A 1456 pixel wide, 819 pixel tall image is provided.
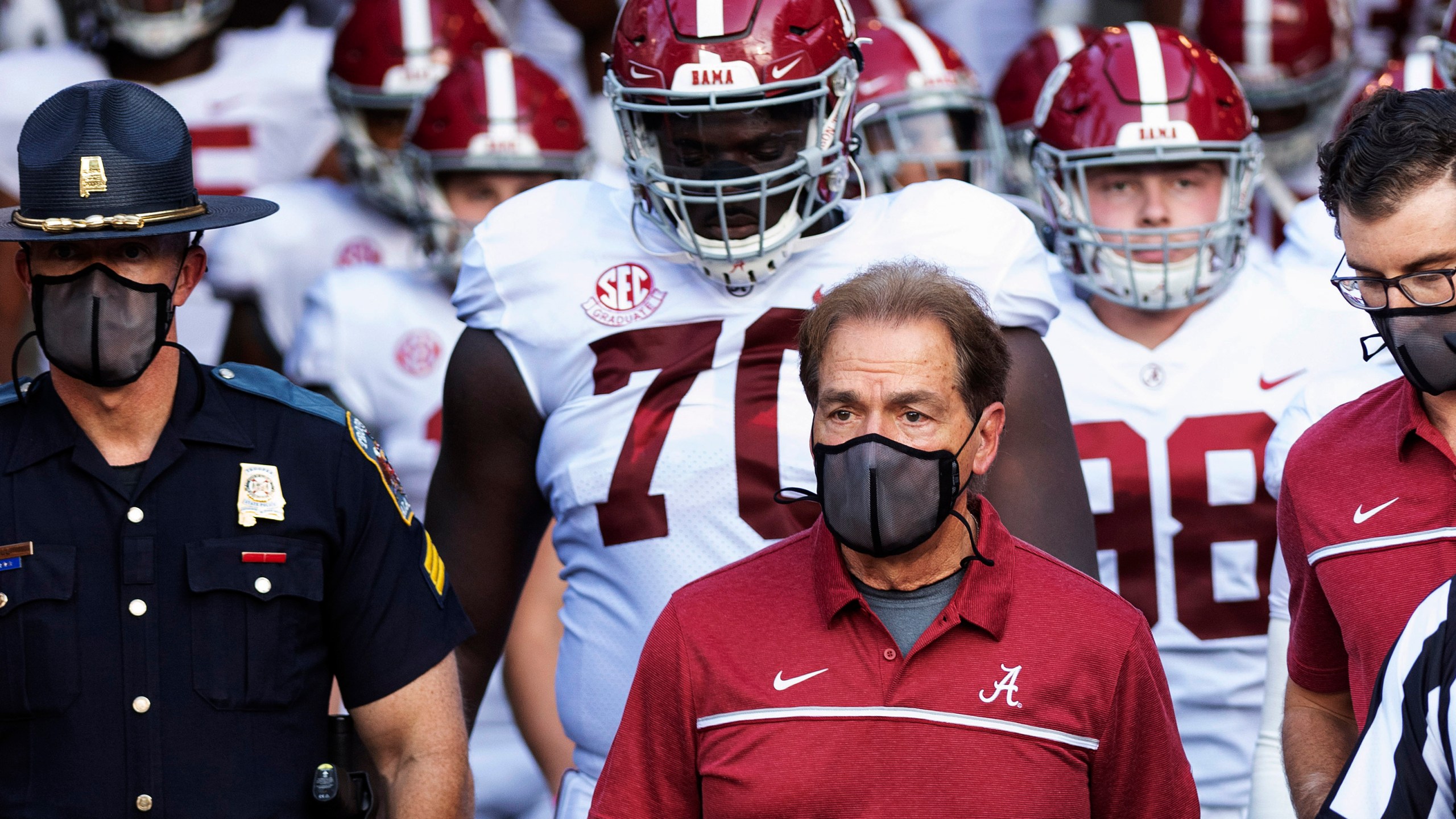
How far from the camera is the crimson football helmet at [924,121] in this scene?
447 cm

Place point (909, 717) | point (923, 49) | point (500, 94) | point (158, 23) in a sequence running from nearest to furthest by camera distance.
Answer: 1. point (909, 717)
2. point (923, 49)
3. point (500, 94)
4. point (158, 23)

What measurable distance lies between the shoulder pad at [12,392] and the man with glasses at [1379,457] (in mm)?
1617

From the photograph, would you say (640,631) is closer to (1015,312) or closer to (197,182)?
(1015,312)

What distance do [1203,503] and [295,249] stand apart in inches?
118

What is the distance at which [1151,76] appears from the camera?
147 inches

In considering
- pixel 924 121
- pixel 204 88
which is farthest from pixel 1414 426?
pixel 204 88

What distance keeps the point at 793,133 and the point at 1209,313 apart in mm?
1212

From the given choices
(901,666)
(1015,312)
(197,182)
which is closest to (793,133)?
(1015,312)

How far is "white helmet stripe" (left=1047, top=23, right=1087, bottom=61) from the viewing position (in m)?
5.10

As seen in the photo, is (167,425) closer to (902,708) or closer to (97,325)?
(97,325)

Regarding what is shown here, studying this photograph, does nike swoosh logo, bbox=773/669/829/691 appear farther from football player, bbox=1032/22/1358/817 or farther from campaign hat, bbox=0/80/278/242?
football player, bbox=1032/22/1358/817

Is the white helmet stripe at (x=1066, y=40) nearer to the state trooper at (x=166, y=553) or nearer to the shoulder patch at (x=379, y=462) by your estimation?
the shoulder patch at (x=379, y=462)

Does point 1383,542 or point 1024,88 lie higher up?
point 1024,88

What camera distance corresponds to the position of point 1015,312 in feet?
9.13
